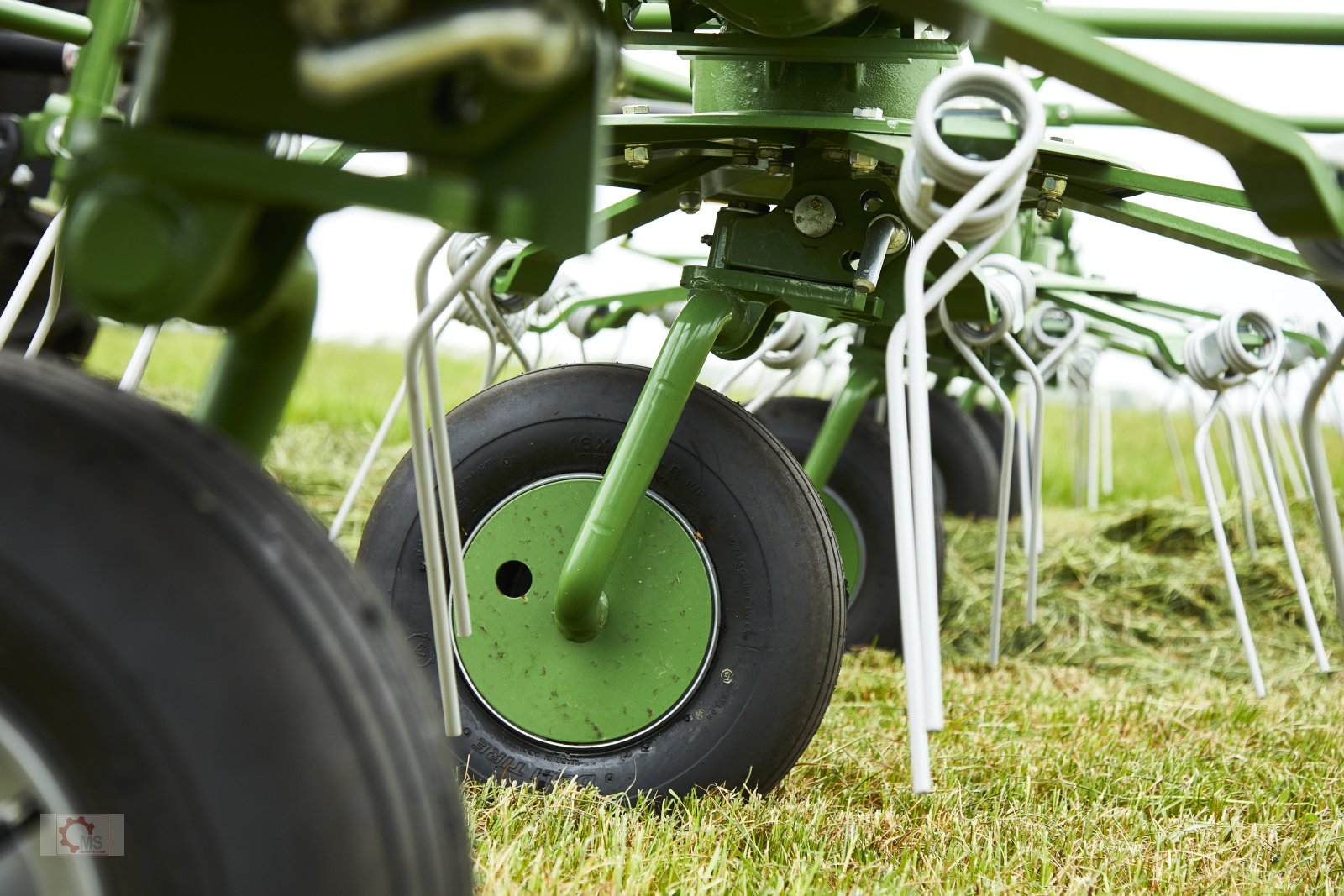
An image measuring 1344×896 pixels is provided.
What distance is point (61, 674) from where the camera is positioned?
2.05 ft

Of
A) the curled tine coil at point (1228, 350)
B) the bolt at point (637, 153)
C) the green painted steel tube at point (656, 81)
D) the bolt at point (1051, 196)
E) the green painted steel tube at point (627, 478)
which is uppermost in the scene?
the green painted steel tube at point (656, 81)

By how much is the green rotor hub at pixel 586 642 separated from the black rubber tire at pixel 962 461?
266cm

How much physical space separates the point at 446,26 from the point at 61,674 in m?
0.37

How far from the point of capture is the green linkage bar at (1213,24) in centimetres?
143

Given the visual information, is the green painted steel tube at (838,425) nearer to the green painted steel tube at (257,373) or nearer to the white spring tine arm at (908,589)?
the white spring tine arm at (908,589)

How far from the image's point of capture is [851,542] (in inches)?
110

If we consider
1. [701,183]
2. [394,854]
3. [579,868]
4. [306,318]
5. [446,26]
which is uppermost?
[701,183]

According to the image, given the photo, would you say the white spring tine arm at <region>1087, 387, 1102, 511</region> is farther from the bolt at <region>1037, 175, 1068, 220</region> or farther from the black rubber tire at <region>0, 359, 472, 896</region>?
the black rubber tire at <region>0, 359, 472, 896</region>

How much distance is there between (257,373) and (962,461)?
11.4ft

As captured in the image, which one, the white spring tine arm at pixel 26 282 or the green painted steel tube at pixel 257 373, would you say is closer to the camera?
the green painted steel tube at pixel 257 373

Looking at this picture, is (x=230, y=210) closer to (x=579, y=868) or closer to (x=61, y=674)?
(x=61, y=674)

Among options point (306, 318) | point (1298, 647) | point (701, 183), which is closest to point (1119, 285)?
point (1298, 647)

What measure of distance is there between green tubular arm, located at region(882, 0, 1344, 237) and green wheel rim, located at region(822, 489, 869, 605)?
1.90 m
